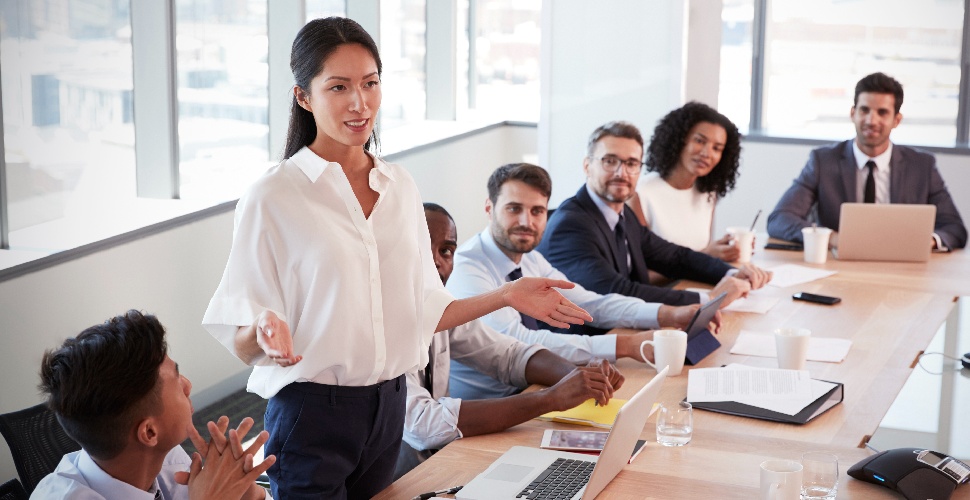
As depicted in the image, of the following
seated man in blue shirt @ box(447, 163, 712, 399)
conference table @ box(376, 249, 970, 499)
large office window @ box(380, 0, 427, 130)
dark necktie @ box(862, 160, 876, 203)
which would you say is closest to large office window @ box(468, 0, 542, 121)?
large office window @ box(380, 0, 427, 130)

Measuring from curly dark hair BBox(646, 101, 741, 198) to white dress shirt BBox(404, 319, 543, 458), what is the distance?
6.40 feet

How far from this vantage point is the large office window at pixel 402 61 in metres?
7.17

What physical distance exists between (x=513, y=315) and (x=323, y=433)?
49.6 inches

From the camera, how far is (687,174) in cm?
455

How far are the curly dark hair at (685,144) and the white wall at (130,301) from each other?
1.97 m

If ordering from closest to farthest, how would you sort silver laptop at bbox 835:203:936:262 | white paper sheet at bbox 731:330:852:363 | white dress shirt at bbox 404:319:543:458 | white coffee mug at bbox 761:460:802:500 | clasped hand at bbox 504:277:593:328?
white coffee mug at bbox 761:460:802:500 < clasped hand at bbox 504:277:593:328 < white dress shirt at bbox 404:319:543:458 < white paper sheet at bbox 731:330:852:363 < silver laptop at bbox 835:203:936:262

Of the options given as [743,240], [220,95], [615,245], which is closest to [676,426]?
[615,245]

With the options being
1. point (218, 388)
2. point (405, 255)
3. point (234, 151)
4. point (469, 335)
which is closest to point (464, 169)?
point (234, 151)

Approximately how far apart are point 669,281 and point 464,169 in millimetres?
3422

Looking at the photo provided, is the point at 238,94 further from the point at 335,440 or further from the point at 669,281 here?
the point at 335,440

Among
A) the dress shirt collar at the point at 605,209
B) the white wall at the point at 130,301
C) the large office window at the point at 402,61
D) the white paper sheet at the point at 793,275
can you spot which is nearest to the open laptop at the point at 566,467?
the dress shirt collar at the point at 605,209

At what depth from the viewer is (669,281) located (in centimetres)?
429

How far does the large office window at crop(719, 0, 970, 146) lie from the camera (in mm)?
7082

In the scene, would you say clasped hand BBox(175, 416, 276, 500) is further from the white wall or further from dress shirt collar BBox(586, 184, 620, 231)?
dress shirt collar BBox(586, 184, 620, 231)
